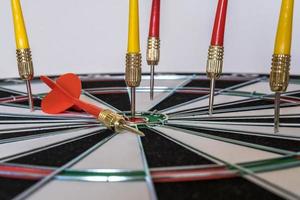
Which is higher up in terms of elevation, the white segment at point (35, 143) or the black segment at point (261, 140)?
the black segment at point (261, 140)

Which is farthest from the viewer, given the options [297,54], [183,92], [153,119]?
[297,54]

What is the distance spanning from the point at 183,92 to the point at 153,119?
0.23 m

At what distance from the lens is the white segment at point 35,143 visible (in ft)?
1.95

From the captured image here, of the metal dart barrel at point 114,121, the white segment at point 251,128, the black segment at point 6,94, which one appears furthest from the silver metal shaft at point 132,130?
the black segment at point 6,94

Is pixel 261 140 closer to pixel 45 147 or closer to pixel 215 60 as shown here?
pixel 215 60

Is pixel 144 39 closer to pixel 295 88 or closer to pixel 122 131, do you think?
pixel 295 88

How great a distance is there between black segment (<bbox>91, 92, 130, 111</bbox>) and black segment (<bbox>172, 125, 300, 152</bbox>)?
0.19 metres

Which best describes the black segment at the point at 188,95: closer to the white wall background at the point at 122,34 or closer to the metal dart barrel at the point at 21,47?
the metal dart barrel at the point at 21,47

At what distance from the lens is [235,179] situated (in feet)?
1.63

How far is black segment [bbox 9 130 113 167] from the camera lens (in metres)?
0.54

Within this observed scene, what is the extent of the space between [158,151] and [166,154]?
0.6 inches

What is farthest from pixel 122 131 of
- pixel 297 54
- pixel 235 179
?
pixel 297 54

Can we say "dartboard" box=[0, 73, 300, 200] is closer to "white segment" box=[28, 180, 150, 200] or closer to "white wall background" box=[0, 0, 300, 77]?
"white segment" box=[28, 180, 150, 200]

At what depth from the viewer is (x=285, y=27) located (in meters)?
0.61
